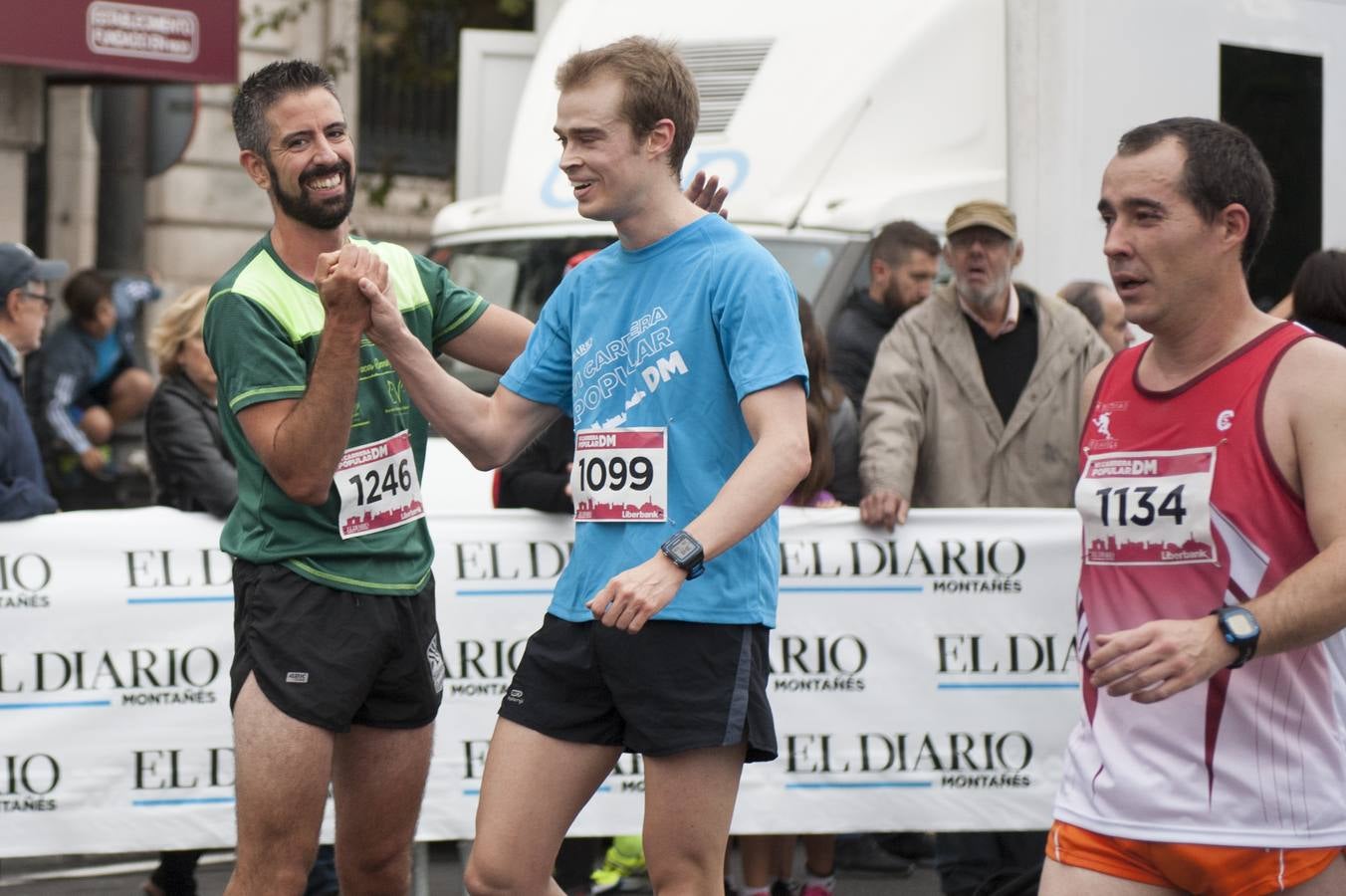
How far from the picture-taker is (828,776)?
249 inches

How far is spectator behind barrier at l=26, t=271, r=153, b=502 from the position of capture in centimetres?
1005

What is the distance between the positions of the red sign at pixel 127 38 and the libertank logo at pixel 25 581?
21.0 feet

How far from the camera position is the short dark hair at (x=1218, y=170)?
338 cm

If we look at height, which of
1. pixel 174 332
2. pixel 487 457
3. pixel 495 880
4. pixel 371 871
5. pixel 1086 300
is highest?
pixel 1086 300

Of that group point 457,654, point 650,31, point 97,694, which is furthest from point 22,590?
point 650,31

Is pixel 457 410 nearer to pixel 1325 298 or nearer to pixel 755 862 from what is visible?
pixel 755 862

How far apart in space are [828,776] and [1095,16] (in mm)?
3582

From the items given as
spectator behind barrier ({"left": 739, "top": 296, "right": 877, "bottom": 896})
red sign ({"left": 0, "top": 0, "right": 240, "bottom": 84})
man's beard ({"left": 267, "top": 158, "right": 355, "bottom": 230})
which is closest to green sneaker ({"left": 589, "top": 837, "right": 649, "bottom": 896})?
spectator behind barrier ({"left": 739, "top": 296, "right": 877, "bottom": 896})

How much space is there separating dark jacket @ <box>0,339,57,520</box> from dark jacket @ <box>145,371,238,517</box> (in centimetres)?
40

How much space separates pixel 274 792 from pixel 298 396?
2.64 ft

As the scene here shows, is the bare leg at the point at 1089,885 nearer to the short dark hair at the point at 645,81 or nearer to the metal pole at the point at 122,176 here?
the short dark hair at the point at 645,81

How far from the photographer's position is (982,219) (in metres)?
6.72

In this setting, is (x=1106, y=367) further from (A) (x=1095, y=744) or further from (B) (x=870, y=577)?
(B) (x=870, y=577)

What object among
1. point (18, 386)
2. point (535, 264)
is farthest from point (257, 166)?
point (535, 264)
